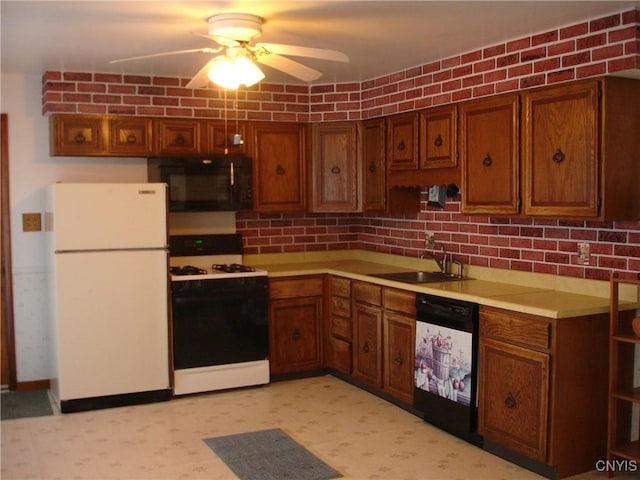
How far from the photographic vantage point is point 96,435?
4156mm

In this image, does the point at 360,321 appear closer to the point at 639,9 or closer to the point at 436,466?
the point at 436,466

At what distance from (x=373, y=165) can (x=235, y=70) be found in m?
2.09

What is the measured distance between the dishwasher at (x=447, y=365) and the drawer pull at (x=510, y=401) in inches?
9.0

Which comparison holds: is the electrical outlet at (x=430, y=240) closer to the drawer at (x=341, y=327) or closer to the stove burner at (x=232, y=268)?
the drawer at (x=341, y=327)

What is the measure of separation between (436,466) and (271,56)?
2266 mm

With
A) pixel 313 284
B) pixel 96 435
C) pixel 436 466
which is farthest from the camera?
pixel 313 284

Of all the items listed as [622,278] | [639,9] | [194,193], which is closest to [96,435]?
[194,193]

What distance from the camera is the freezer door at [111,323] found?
15.0 feet

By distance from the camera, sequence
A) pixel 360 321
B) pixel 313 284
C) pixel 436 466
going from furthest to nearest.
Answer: pixel 313 284, pixel 360 321, pixel 436 466

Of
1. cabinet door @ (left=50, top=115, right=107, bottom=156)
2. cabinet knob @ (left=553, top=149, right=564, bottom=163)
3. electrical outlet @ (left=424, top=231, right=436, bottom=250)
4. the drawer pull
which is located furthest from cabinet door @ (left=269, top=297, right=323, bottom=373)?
cabinet knob @ (left=553, top=149, right=564, bottom=163)

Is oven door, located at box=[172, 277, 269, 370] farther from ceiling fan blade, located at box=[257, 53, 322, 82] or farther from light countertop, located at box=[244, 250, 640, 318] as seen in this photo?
ceiling fan blade, located at box=[257, 53, 322, 82]

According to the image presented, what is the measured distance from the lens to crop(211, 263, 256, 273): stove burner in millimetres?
5211

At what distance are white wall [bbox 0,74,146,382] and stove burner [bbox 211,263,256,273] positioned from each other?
1.00 meters

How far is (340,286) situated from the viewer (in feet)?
17.1
